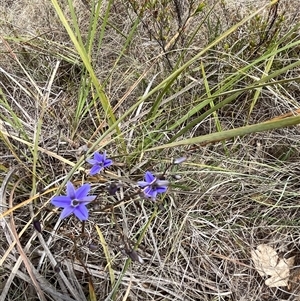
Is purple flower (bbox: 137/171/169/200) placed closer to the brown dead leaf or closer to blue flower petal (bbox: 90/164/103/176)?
blue flower petal (bbox: 90/164/103/176)

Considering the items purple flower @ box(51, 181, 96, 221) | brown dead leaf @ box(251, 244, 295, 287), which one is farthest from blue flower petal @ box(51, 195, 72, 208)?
brown dead leaf @ box(251, 244, 295, 287)

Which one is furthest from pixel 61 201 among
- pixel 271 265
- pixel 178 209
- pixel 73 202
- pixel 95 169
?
pixel 271 265

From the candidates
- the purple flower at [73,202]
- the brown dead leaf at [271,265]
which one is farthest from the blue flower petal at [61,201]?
the brown dead leaf at [271,265]

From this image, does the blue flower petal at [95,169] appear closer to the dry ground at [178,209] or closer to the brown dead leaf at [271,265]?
the dry ground at [178,209]

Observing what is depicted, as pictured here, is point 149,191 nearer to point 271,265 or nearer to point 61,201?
point 61,201

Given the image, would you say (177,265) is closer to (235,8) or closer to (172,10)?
(172,10)
